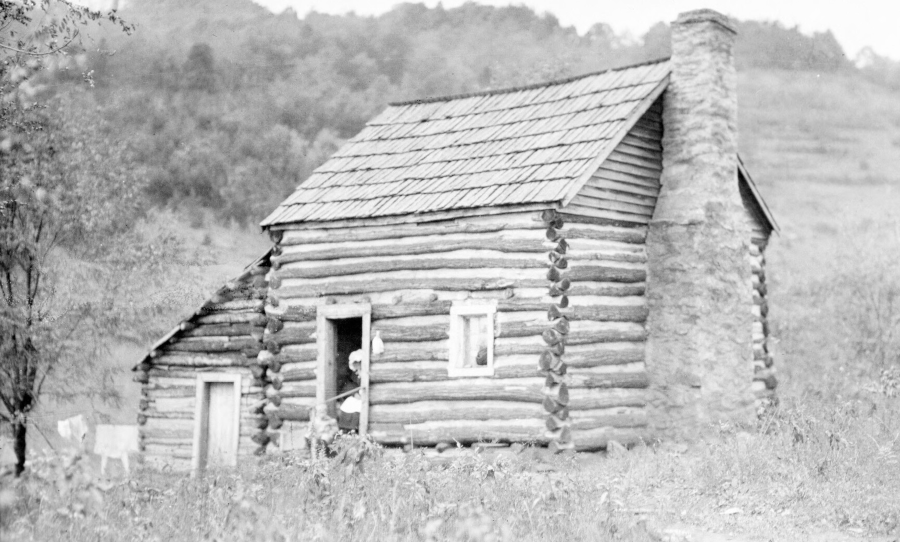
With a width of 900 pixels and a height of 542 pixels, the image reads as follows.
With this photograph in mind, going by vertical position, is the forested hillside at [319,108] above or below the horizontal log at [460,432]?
above

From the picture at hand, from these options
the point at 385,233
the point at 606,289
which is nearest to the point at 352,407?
the point at 385,233

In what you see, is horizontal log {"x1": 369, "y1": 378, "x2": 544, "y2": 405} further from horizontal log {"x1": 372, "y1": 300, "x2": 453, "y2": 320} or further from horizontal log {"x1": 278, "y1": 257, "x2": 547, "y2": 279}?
horizontal log {"x1": 278, "y1": 257, "x2": 547, "y2": 279}

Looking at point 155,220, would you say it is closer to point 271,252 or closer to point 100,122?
point 100,122

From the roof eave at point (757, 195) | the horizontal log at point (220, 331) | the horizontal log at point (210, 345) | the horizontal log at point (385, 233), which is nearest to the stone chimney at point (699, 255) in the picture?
the roof eave at point (757, 195)

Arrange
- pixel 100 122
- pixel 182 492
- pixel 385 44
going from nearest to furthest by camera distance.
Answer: pixel 182 492
pixel 100 122
pixel 385 44

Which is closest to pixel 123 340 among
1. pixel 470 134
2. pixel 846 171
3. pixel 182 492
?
pixel 470 134

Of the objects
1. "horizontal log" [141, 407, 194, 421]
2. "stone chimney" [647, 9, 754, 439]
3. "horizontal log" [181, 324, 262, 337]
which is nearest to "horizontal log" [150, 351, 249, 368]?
"horizontal log" [181, 324, 262, 337]

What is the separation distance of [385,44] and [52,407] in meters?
35.6

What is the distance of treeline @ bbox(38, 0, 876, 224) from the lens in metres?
37.5

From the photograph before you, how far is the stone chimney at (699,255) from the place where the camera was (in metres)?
15.6

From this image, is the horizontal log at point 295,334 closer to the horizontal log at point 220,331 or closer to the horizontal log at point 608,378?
the horizontal log at point 220,331

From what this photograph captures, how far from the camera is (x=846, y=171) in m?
49.3

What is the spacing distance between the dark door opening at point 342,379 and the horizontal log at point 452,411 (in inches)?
26.9

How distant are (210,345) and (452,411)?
5.64 metres
